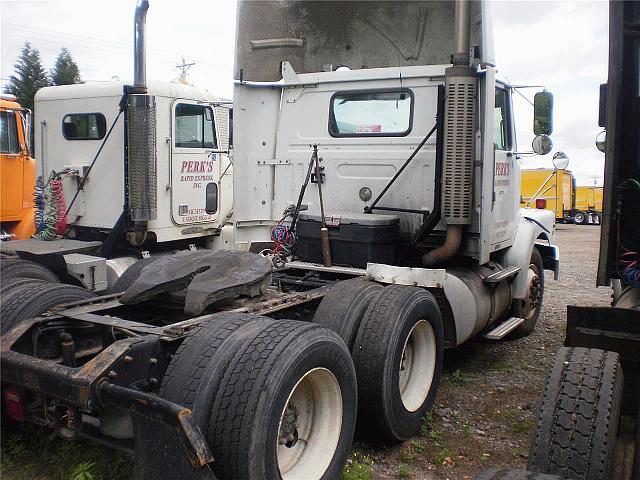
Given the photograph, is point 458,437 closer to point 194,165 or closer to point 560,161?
point 560,161

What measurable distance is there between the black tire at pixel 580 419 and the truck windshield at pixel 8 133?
7936 millimetres

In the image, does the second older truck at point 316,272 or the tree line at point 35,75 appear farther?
the tree line at point 35,75

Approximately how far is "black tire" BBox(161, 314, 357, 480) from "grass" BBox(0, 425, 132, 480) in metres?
1.01

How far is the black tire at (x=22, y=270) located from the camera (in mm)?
5333

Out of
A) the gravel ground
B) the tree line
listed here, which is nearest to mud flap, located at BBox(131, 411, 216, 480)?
the gravel ground

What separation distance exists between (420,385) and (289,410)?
5.37 feet

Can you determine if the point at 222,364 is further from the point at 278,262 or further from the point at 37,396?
the point at 278,262

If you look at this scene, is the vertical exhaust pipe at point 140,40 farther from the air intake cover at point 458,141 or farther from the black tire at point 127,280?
the air intake cover at point 458,141

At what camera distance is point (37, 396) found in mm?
3215

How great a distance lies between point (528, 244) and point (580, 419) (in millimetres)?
4499

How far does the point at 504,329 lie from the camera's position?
6086 mm

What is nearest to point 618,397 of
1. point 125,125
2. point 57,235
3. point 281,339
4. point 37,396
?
point 281,339

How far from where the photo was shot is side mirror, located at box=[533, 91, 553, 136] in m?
6.18

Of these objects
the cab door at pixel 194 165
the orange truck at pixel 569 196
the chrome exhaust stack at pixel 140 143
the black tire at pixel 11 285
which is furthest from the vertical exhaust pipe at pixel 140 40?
the orange truck at pixel 569 196
